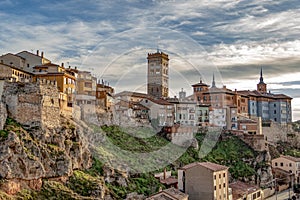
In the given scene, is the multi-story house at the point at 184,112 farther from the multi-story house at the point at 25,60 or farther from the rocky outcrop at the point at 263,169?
the multi-story house at the point at 25,60

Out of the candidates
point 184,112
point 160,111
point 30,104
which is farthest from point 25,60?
point 184,112

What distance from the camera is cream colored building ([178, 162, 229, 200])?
3806 centimetres

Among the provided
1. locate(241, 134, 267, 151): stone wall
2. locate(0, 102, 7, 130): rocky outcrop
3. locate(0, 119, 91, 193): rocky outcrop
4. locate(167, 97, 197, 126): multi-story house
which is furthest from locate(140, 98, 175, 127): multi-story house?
locate(0, 102, 7, 130): rocky outcrop

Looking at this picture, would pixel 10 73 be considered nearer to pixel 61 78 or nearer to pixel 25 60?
pixel 61 78

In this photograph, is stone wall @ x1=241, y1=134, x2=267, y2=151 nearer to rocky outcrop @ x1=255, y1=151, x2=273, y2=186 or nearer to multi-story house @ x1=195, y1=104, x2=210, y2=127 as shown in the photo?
rocky outcrop @ x1=255, y1=151, x2=273, y2=186

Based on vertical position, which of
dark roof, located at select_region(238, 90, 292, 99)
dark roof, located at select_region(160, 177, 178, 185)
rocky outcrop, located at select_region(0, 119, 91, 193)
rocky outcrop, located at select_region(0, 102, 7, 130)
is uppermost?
dark roof, located at select_region(238, 90, 292, 99)

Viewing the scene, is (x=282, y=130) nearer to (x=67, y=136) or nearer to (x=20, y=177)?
(x=67, y=136)

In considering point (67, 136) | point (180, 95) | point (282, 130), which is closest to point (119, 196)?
point (67, 136)

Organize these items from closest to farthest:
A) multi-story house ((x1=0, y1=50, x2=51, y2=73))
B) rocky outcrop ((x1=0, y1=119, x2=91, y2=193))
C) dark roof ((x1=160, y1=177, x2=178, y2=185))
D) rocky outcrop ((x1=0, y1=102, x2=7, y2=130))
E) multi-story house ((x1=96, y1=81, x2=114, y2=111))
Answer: rocky outcrop ((x1=0, y1=119, x2=91, y2=193)) < rocky outcrop ((x1=0, y1=102, x2=7, y2=130)) < dark roof ((x1=160, y1=177, x2=178, y2=185)) < multi-story house ((x1=0, y1=50, x2=51, y2=73)) < multi-story house ((x1=96, y1=81, x2=114, y2=111))

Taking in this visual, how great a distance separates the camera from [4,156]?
2917cm

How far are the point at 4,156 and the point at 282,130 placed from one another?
176 feet

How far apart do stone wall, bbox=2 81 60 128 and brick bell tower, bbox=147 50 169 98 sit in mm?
35970

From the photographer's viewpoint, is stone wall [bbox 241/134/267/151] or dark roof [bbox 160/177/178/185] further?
stone wall [bbox 241/134/267/151]

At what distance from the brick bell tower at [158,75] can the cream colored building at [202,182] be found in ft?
107
